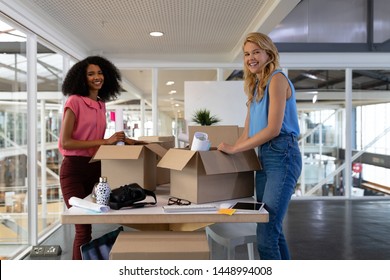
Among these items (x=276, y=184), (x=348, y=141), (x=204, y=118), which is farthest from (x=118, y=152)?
(x=348, y=141)

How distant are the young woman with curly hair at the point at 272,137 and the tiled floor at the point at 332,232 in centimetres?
87

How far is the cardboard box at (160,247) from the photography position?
147cm

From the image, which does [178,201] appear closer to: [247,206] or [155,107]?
[247,206]

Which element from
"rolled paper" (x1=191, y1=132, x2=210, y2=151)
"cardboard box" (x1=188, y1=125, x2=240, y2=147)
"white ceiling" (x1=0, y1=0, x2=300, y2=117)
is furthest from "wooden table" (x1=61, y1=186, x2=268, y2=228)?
"white ceiling" (x1=0, y1=0, x2=300, y2=117)

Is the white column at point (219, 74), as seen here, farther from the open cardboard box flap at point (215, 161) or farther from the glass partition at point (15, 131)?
the open cardboard box flap at point (215, 161)

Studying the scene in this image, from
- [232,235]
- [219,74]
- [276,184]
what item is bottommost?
[232,235]

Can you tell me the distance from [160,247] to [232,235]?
0.69m

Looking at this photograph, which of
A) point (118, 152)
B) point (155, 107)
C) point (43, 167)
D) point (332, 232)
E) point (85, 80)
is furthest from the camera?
point (155, 107)

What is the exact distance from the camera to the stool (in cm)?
208

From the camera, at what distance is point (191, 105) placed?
559cm

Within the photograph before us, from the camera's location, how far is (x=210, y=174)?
5.54 ft

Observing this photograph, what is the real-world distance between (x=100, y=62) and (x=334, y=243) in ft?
8.89
